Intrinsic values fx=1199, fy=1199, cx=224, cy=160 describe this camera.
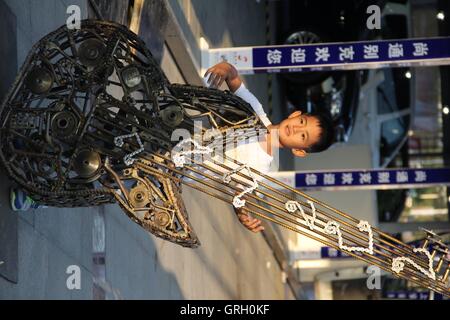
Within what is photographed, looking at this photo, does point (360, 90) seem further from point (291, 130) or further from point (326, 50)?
point (291, 130)

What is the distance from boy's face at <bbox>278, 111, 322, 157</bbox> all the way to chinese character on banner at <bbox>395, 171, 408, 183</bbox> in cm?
647

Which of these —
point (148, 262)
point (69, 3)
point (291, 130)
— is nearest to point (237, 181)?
point (291, 130)

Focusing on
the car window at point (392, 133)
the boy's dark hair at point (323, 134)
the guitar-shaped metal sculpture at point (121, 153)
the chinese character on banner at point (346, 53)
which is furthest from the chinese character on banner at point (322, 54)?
the car window at point (392, 133)

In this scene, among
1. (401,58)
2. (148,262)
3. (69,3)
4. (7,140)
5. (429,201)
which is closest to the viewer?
(7,140)

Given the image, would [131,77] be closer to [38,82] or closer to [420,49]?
[38,82]

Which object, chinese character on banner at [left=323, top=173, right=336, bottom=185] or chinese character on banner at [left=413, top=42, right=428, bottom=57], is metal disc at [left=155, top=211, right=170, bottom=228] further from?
chinese character on banner at [left=323, top=173, right=336, bottom=185]

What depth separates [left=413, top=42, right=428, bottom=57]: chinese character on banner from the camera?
985cm

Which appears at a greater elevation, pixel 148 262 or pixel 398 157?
pixel 398 157

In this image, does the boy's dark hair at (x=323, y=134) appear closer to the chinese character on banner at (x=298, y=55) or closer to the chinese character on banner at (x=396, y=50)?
the chinese character on banner at (x=298, y=55)

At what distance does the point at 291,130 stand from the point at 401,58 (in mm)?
4145

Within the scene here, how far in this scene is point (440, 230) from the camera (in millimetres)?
15820

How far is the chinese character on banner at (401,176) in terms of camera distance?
12.3m

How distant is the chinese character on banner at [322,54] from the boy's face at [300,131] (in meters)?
3.96

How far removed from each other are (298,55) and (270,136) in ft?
13.4
